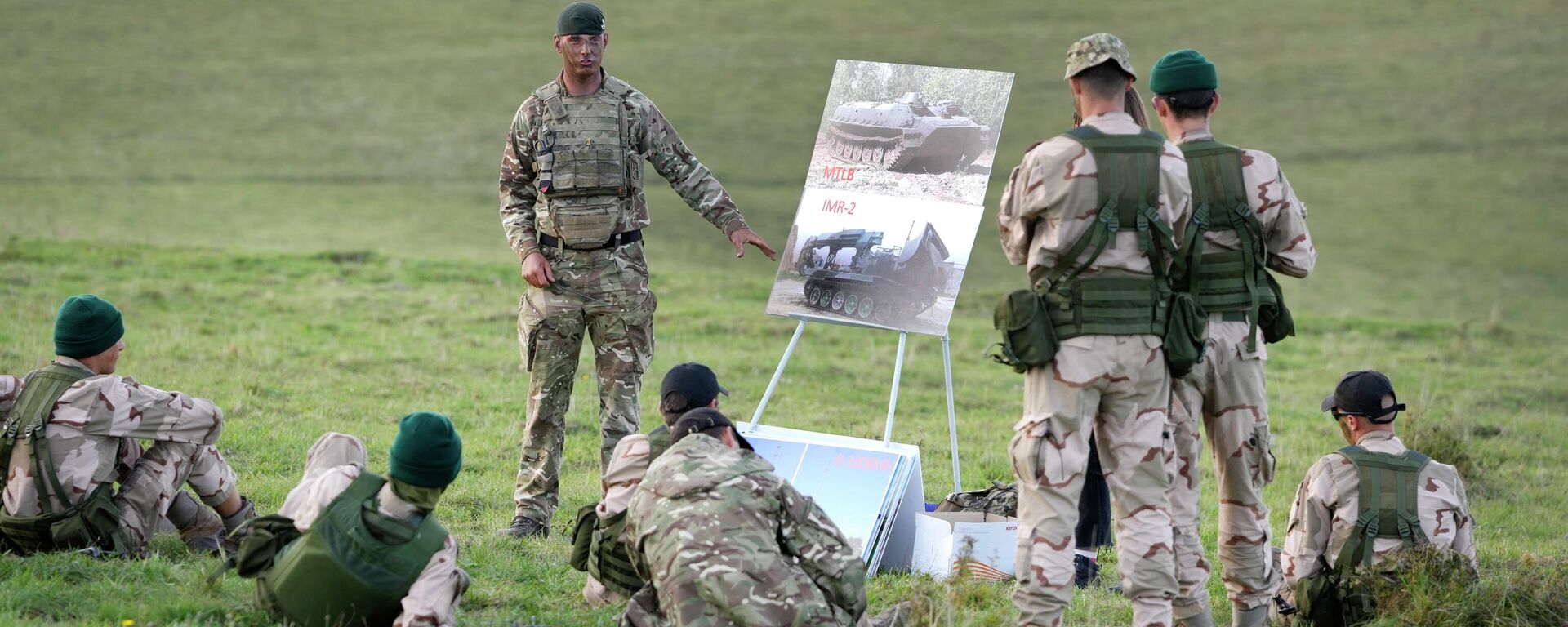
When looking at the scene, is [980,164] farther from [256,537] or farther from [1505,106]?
[1505,106]

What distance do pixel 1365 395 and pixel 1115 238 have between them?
1920 millimetres

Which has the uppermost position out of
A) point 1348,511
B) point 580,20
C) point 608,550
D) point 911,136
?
point 580,20

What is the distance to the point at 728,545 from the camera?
5418 millimetres

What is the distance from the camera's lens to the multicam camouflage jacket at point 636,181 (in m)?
8.31

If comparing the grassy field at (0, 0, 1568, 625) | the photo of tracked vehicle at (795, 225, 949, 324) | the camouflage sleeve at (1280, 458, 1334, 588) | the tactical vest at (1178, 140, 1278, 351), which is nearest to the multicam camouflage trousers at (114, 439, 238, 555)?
the grassy field at (0, 0, 1568, 625)

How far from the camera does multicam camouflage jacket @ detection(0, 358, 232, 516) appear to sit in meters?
6.61

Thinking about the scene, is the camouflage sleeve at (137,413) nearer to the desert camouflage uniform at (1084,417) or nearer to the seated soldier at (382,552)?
the seated soldier at (382,552)

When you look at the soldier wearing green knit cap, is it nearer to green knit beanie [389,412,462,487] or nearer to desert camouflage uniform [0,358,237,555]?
green knit beanie [389,412,462,487]

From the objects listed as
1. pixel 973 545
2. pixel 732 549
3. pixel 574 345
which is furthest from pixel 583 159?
pixel 732 549

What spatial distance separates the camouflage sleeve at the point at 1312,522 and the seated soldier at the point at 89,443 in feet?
17.2

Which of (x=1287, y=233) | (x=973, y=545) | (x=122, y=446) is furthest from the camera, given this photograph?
(x=973, y=545)

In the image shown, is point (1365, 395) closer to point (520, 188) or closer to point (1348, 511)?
point (1348, 511)

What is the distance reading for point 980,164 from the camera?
8562 millimetres

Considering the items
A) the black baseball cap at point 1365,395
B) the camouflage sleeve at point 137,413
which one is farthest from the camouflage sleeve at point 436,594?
the black baseball cap at point 1365,395
